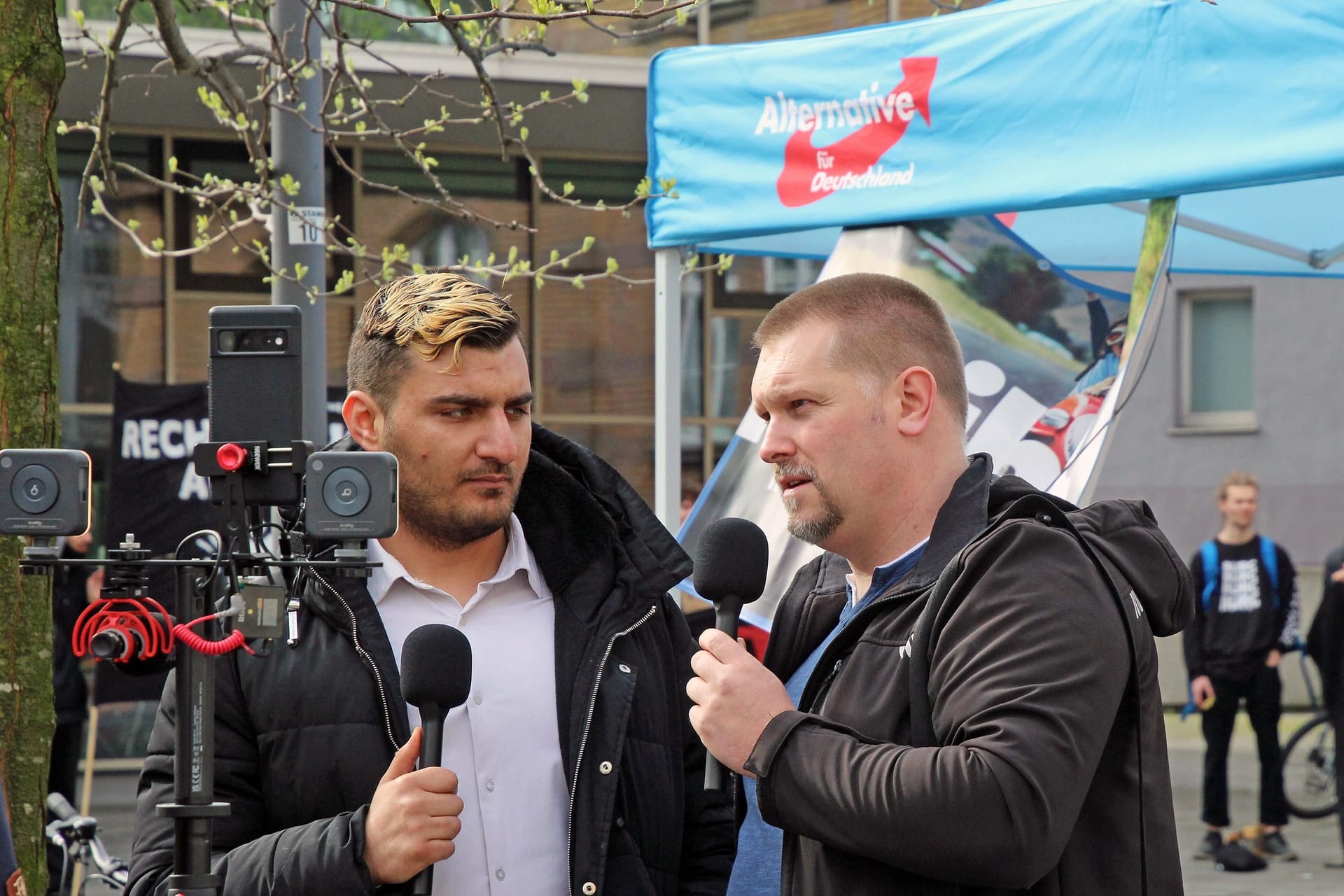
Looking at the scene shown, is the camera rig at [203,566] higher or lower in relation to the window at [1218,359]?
lower

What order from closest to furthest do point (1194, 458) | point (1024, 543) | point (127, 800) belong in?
point (1024, 543), point (127, 800), point (1194, 458)

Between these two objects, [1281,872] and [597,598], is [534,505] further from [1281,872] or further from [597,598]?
[1281,872]

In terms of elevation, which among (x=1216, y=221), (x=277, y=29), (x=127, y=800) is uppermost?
(x=277, y=29)

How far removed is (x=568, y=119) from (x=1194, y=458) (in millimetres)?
9212

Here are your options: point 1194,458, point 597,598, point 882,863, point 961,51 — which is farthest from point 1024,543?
point 1194,458

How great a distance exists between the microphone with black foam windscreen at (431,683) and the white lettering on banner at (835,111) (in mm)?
2774

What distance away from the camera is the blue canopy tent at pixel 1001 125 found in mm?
3840

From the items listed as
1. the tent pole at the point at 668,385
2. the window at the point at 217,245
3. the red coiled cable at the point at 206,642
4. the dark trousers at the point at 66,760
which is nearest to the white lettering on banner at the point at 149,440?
the dark trousers at the point at 66,760

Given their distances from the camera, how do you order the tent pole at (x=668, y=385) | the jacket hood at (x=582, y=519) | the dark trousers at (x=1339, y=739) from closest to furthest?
the jacket hood at (x=582, y=519)
the tent pole at (x=668, y=385)
the dark trousers at (x=1339, y=739)

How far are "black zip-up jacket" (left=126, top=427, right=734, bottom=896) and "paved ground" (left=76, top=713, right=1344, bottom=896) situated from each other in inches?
238

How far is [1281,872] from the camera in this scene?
345 inches

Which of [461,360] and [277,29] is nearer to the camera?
[461,360]

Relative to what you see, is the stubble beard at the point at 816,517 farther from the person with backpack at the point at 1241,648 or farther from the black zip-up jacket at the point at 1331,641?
the person with backpack at the point at 1241,648

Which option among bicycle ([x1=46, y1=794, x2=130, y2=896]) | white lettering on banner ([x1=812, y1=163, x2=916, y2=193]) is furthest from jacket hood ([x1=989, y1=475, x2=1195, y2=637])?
bicycle ([x1=46, y1=794, x2=130, y2=896])
